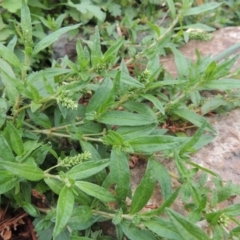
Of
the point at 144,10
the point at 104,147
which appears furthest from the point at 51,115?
the point at 144,10

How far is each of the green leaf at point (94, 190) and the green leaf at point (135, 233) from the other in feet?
0.40

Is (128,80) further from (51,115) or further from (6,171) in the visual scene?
(6,171)

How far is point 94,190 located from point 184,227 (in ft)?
1.17

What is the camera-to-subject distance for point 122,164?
1.61 metres

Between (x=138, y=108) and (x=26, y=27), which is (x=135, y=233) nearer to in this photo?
(x=138, y=108)

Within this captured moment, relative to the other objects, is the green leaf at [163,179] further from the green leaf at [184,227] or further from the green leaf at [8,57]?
the green leaf at [8,57]

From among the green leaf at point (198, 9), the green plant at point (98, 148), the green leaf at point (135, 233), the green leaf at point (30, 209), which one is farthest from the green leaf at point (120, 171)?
the green leaf at point (198, 9)

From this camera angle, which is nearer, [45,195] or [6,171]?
[6,171]

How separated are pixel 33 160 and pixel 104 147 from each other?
352mm

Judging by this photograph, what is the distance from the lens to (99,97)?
71.2 inches

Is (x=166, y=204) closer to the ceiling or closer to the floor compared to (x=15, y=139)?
closer to the floor

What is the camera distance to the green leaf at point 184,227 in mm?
1405

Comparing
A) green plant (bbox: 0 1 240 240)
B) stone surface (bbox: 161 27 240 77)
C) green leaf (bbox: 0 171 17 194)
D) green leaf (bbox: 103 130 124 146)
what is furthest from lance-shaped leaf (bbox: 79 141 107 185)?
stone surface (bbox: 161 27 240 77)

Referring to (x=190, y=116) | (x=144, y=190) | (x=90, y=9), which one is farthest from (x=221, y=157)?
(x=90, y=9)
